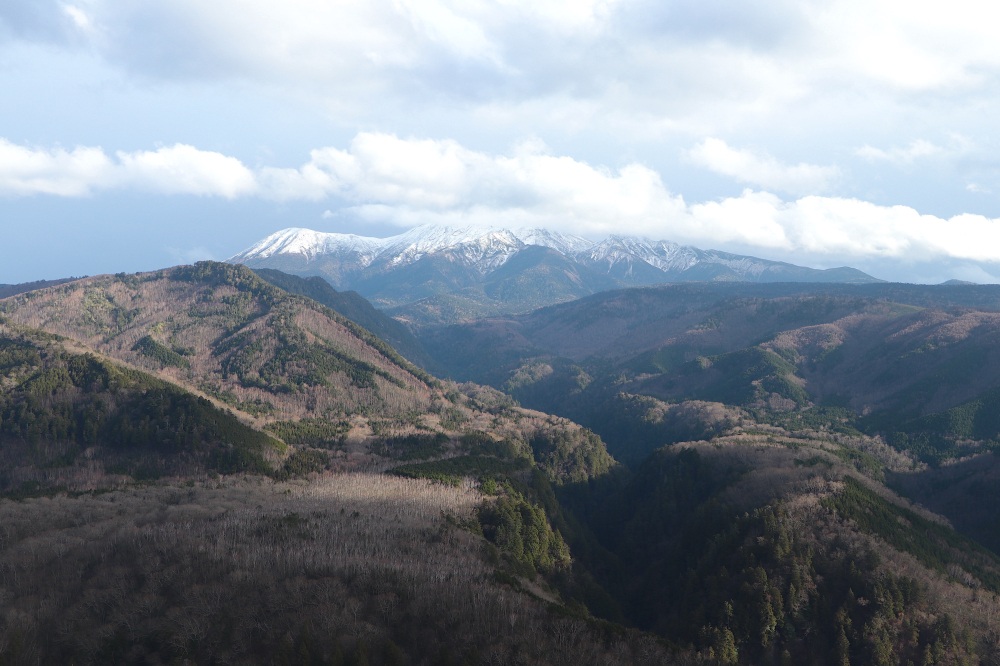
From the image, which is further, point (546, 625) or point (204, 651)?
point (546, 625)

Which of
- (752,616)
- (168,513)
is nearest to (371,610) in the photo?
(168,513)

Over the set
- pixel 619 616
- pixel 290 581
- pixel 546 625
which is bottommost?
pixel 619 616

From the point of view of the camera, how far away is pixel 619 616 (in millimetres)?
180125

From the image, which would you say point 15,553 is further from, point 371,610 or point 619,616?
point 619,616

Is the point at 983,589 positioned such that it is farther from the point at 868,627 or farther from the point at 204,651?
the point at 204,651

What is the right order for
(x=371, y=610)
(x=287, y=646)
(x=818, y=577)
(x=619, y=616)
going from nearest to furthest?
(x=287, y=646) < (x=371, y=610) < (x=818, y=577) < (x=619, y=616)

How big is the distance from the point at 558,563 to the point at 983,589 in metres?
109

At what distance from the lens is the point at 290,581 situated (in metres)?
116

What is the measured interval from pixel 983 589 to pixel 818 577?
47.4 m

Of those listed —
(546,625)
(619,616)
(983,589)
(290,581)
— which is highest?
(290,581)

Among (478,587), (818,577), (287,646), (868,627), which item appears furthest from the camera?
(818,577)

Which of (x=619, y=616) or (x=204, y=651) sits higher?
(x=204, y=651)

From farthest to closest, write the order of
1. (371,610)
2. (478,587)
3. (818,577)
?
1. (818,577)
2. (478,587)
3. (371,610)

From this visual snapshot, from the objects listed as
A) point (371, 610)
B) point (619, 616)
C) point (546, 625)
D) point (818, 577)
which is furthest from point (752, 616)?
point (371, 610)
